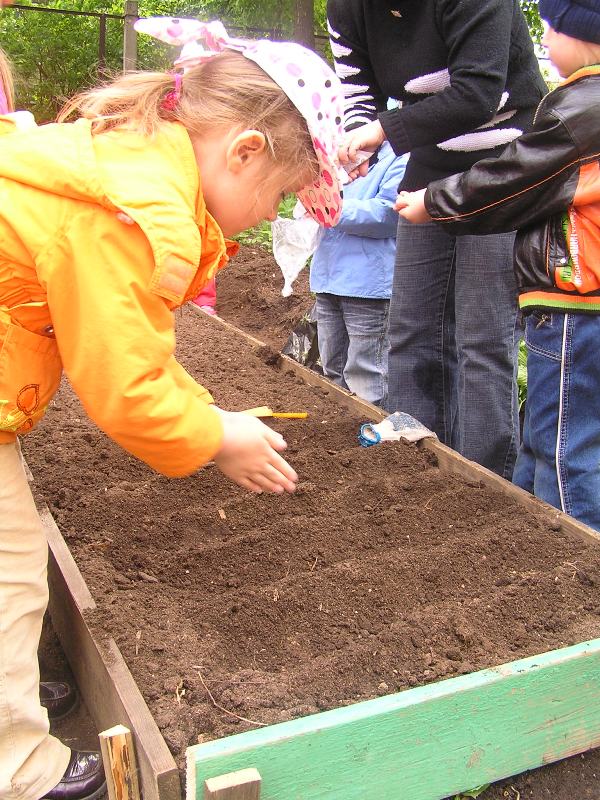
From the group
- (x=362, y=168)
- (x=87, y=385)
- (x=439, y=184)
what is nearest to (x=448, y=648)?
(x=87, y=385)

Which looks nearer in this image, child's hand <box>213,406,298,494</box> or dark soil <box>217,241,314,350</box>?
child's hand <box>213,406,298,494</box>

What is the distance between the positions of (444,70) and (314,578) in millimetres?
1951

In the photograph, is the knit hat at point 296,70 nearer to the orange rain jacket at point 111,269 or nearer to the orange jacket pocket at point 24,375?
the orange rain jacket at point 111,269

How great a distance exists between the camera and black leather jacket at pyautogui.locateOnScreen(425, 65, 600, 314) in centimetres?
237

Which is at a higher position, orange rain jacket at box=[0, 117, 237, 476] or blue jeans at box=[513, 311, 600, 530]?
orange rain jacket at box=[0, 117, 237, 476]

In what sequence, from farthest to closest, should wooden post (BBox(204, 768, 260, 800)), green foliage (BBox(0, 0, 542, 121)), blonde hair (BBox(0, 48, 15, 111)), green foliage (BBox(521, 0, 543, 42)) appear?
green foliage (BBox(0, 0, 542, 121)), green foliage (BBox(521, 0, 543, 42)), blonde hair (BBox(0, 48, 15, 111)), wooden post (BBox(204, 768, 260, 800))

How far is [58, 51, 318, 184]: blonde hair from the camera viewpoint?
1704 millimetres

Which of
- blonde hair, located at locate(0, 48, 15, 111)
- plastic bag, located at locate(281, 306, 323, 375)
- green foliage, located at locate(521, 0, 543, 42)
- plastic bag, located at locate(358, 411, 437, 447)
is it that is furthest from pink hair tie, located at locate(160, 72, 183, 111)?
green foliage, located at locate(521, 0, 543, 42)

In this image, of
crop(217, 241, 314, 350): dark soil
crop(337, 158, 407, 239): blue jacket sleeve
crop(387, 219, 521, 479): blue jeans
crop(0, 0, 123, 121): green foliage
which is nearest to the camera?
crop(387, 219, 521, 479): blue jeans

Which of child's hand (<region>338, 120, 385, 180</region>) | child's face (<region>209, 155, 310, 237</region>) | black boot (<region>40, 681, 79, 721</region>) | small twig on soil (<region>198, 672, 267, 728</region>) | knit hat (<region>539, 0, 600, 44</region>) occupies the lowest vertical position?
black boot (<region>40, 681, 79, 721</region>)

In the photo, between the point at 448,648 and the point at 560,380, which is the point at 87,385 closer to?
the point at 448,648

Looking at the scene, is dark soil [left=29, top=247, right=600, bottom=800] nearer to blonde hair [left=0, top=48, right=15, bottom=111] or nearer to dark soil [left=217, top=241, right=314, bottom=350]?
blonde hair [left=0, top=48, right=15, bottom=111]

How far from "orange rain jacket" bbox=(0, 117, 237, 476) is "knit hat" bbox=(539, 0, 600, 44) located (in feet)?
4.60

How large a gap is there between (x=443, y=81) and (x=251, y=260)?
5.26 meters
